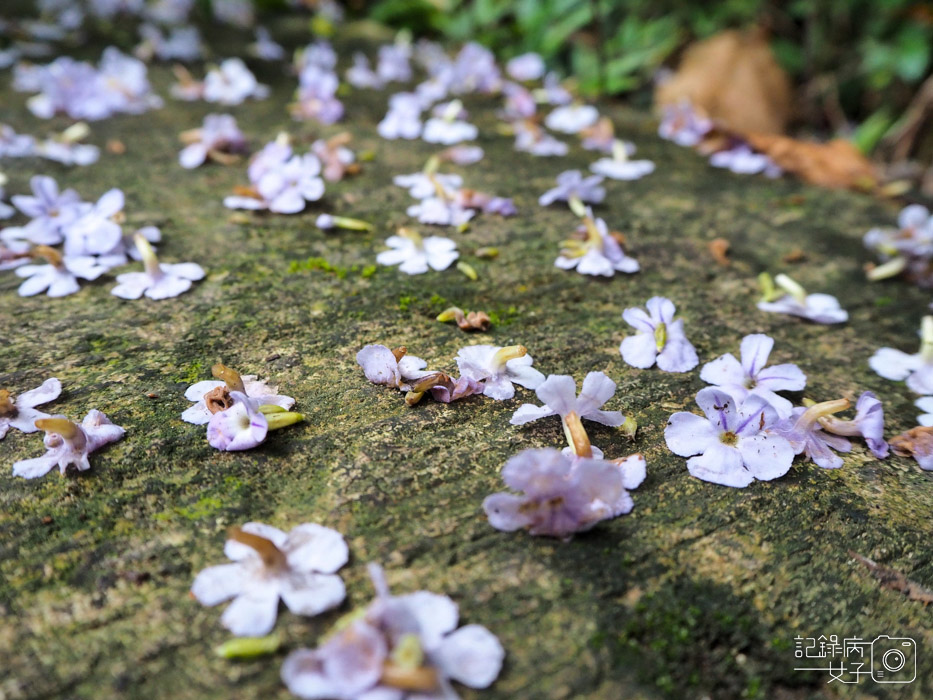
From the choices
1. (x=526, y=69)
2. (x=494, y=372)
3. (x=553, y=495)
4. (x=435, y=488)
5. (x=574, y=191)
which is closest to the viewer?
(x=553, y=495)

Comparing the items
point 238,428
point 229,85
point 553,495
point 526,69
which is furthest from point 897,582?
point 526,69

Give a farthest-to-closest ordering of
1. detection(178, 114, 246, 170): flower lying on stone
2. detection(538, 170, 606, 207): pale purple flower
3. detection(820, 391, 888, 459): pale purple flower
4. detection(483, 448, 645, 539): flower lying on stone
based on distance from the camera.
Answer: detection(178, 114, 246, 170): flower lying on stone < detection(538, 170, 606, 207): pale purple flower < detection(820, 391, 888, 459): pale purple flower < detection(483, 448, 645, 539): flower lying on stone

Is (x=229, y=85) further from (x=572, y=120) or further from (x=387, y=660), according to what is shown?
(x=387, y=660)

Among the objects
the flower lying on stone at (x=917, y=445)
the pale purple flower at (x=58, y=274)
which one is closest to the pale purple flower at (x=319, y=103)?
the pale purple flower at (x=58, y=274)

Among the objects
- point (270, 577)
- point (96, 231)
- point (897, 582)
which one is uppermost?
point (96, 231)

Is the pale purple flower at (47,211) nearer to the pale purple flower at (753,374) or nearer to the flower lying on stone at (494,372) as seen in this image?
the flower lying on stone at (494,372)

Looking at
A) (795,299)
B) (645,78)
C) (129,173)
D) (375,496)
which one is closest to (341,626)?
(375,496)

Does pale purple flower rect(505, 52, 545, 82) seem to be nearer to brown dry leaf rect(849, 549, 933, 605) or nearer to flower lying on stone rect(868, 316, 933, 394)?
flower lying on stone rect(868, 316, 933, 394)

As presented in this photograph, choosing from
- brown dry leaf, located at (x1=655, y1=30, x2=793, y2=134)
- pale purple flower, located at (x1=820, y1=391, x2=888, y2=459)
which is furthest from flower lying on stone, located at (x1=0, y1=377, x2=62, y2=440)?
brown dry leaf, located at (x1=655, y1=30, x2=793, y2=134)
